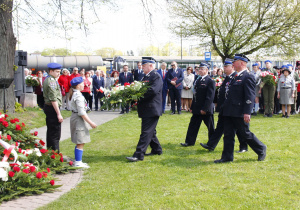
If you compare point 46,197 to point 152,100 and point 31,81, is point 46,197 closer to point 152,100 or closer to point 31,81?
point 152,100

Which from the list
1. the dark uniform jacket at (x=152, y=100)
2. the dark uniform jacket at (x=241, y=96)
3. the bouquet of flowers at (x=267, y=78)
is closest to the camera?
the dark uniform jacket at (x=241, y=96)

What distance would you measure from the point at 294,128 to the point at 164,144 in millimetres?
4770

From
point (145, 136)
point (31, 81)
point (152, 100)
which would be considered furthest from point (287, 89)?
point (31, 81)

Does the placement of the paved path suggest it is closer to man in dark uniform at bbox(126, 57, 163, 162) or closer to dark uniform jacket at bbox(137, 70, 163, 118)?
man in dark uniform at bbox(126, 57, 163, 162)

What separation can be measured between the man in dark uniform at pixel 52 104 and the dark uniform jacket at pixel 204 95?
3299mm

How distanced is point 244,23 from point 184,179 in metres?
22.4

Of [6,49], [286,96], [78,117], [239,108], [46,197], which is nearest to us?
[46,197]

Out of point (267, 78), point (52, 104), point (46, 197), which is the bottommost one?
point (46, 197)

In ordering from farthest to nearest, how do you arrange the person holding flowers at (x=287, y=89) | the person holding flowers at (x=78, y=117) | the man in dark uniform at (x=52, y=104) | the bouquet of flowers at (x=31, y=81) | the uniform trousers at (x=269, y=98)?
the bouquet of flowers at (x=31, y=81), the uniform trousers at (x=269, y=98), the person holding flowers at (x=287, y=89), the man in dark uniform at (x=52, y=104), the person holding flowers at (x=78, y=117)

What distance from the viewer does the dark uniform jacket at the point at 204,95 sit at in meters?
8.19

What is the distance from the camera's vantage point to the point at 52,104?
705 centimetres

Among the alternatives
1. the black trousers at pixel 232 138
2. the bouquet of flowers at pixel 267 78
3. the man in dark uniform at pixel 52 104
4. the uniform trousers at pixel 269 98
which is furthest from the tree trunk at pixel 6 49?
the uniform trousers at pixel 269 98

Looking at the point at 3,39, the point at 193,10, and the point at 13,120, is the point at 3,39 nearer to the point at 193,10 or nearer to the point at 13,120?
the point at 13,120

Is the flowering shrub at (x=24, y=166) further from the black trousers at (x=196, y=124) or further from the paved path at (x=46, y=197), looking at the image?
the black trousers at (x=196, y=124)
